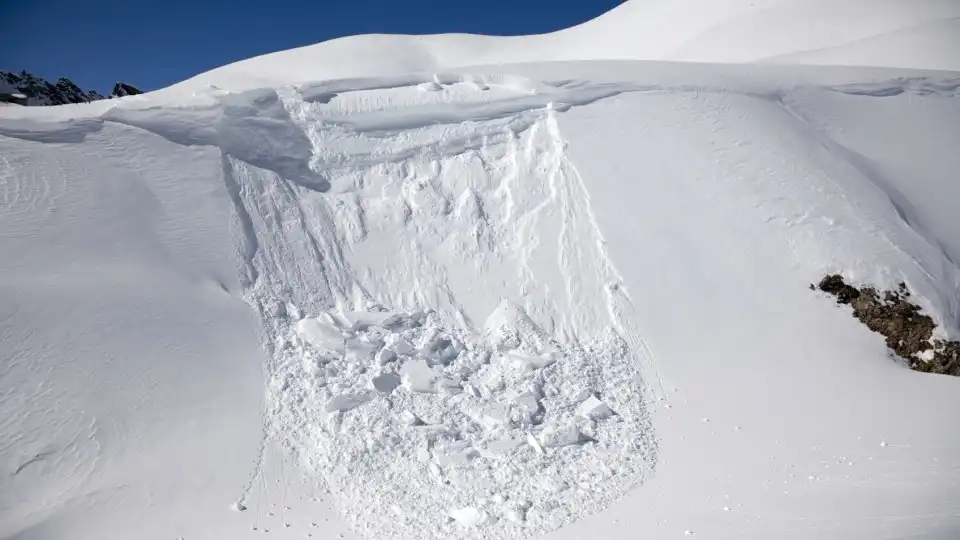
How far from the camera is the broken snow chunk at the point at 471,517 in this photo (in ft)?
19.4

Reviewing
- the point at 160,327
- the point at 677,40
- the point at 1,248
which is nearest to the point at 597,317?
the point at 160,327

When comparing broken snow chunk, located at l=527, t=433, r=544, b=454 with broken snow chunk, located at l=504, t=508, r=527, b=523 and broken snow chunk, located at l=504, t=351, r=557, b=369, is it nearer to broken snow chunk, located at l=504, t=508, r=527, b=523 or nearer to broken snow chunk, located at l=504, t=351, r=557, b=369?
broken snow chunk, located at l=504, t=508, r=527, b=523

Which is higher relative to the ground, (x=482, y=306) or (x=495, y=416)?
(x=482, y=306)

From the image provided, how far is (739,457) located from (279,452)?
211 inches

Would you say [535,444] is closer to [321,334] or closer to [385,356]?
[385,356]

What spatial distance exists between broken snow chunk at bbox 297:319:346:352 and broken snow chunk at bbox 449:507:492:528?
9.28ft

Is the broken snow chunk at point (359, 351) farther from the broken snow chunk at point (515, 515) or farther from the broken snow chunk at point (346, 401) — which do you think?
the broken snow chunk at point (515, 515)

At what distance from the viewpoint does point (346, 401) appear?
7117 mm

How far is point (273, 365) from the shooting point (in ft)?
24.7

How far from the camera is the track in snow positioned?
6.48 m

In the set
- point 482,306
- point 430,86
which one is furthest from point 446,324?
point 430,86

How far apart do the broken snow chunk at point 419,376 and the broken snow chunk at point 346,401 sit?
1.79 ft

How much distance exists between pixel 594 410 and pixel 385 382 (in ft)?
8.90

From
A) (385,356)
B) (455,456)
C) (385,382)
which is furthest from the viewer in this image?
(385,356)
